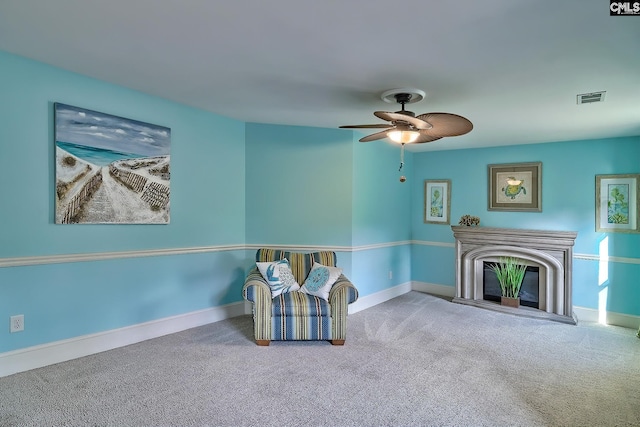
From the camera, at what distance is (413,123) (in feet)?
8.81

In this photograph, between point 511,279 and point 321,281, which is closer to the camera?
point 321,281

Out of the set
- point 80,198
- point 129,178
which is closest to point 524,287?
point 129,178

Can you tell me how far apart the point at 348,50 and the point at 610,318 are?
468 cm

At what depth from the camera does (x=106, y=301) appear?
325 cm

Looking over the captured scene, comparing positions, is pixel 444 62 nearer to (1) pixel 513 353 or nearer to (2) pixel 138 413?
(1) pixel 513 353

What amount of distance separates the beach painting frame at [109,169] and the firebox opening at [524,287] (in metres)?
4.36

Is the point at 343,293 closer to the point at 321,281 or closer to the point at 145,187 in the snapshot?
the point at 321,281

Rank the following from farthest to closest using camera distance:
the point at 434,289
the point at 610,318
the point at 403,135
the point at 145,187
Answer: the point at 434,289 < the point at 610,318 < the point at 145,187 < the point at 403,135

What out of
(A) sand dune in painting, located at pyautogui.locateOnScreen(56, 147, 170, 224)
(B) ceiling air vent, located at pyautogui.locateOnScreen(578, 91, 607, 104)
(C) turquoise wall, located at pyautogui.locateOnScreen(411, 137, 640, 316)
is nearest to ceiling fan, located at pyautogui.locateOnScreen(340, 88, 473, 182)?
(B) ceiling air vent, located at pyautogui.locateOnScreen(578, 91, 607, 104)

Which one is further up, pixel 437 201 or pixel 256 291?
pixel 437 201

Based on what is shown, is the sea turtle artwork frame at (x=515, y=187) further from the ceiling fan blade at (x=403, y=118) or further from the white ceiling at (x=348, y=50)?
the ceiling fan blade at (x=403, y=118)

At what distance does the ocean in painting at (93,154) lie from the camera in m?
2.99

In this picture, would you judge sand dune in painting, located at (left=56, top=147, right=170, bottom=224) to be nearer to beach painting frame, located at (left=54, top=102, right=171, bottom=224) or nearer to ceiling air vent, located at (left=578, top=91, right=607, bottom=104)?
beach painting frame, located at (left=54, top=102, right=171, bottom=224)

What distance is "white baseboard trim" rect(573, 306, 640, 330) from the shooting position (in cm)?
435
